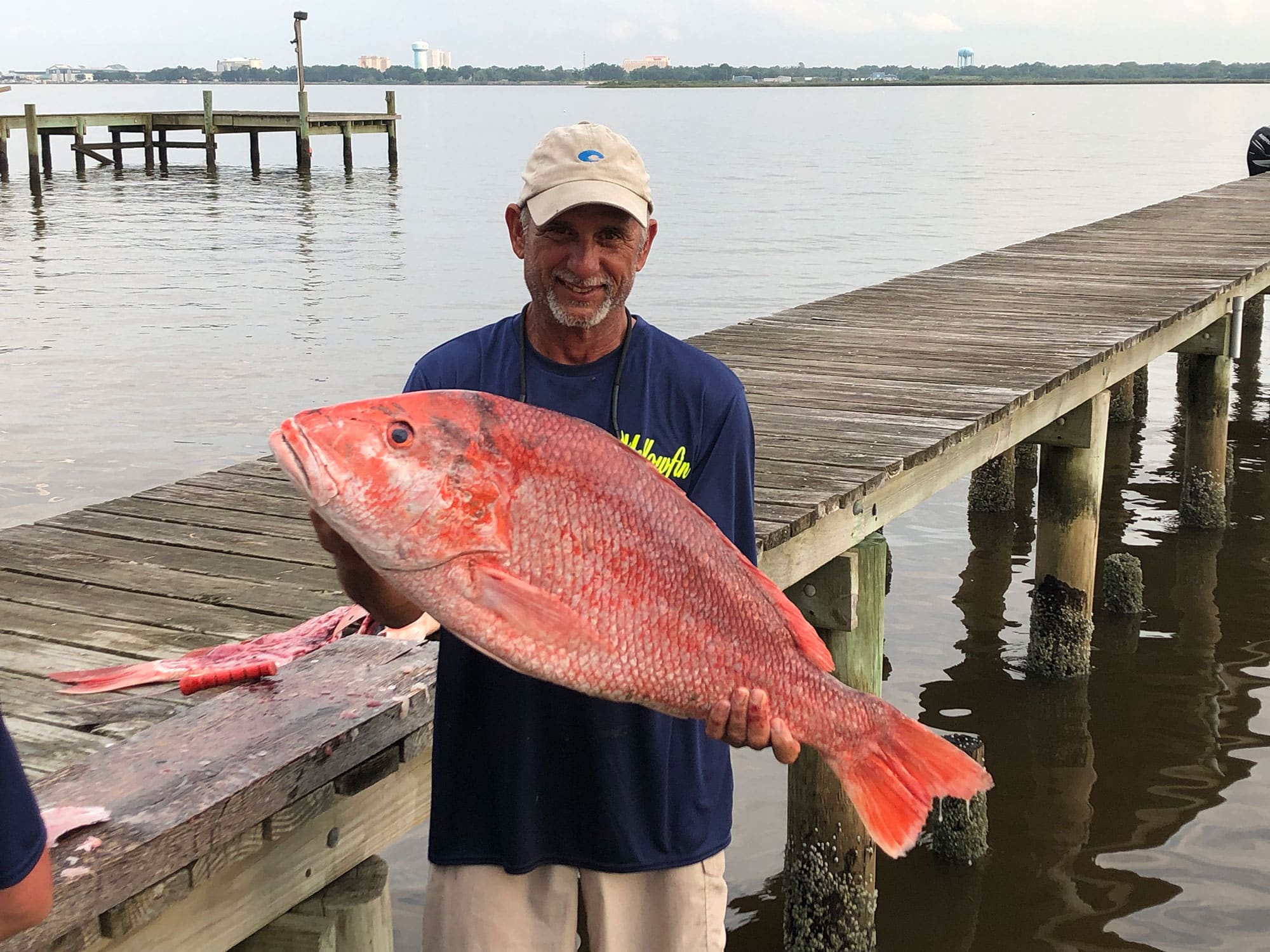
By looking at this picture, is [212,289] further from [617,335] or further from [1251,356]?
[617,335]

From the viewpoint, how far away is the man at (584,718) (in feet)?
9.44

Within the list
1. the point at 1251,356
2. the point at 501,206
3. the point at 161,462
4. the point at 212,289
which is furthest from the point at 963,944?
the point at 501,206

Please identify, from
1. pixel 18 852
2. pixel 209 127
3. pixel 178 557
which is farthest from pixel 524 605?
pixel 209 127

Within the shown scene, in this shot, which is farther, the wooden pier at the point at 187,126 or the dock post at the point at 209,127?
the dock post at the point at 209,127

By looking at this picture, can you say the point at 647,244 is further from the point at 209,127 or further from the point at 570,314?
the point at 209,127

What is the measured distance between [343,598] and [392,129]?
150 feet

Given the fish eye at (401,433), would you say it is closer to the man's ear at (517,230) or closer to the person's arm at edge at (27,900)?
the man's ear at (517,230)

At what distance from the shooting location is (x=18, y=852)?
1901 millimetres

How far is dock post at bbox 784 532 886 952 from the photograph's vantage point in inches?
241

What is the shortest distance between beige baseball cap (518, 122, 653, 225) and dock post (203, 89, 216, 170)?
39.6 m

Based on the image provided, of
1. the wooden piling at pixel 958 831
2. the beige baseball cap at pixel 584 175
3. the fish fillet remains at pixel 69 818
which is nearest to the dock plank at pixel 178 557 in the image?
the fish fillet remains at pixel 69 818

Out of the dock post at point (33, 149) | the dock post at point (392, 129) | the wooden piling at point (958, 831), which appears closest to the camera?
the wooden piling at point (958, 831)

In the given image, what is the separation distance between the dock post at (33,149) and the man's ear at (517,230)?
37.5 m

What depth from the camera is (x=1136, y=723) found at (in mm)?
8812
